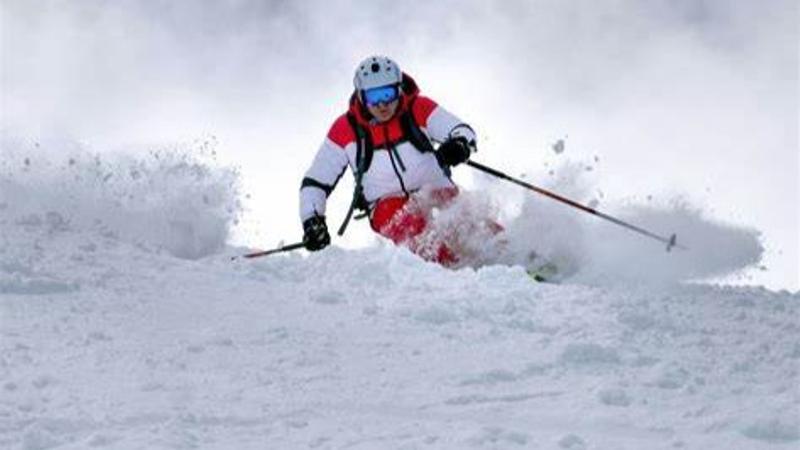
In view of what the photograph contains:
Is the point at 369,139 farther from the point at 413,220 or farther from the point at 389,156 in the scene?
the point at 413,220

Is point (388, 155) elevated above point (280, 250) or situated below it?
above

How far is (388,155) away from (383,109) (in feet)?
1.48

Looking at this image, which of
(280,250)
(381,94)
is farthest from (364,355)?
(381,94)

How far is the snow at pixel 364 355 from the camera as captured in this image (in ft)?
14.7

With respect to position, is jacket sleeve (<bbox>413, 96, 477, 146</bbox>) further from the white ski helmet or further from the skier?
the white ski helmet

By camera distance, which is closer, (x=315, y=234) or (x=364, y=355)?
(x=364, y=355)

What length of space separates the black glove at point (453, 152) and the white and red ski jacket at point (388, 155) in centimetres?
21

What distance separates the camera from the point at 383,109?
1012 centimetres

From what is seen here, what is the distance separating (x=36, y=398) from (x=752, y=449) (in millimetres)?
2868

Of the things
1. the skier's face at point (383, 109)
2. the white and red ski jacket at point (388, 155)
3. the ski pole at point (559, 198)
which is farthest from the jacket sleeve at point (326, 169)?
the ski pole at point (559, 198)

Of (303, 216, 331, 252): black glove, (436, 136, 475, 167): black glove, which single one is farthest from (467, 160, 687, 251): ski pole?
(303, 216, 331, 252): black glove

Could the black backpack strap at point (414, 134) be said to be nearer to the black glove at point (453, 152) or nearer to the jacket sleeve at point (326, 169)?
the black glove at point (453, 152)

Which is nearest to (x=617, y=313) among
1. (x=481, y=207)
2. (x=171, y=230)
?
(x=481, y=207)

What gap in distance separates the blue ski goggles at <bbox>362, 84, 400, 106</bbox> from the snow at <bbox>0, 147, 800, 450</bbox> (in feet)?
5.94
